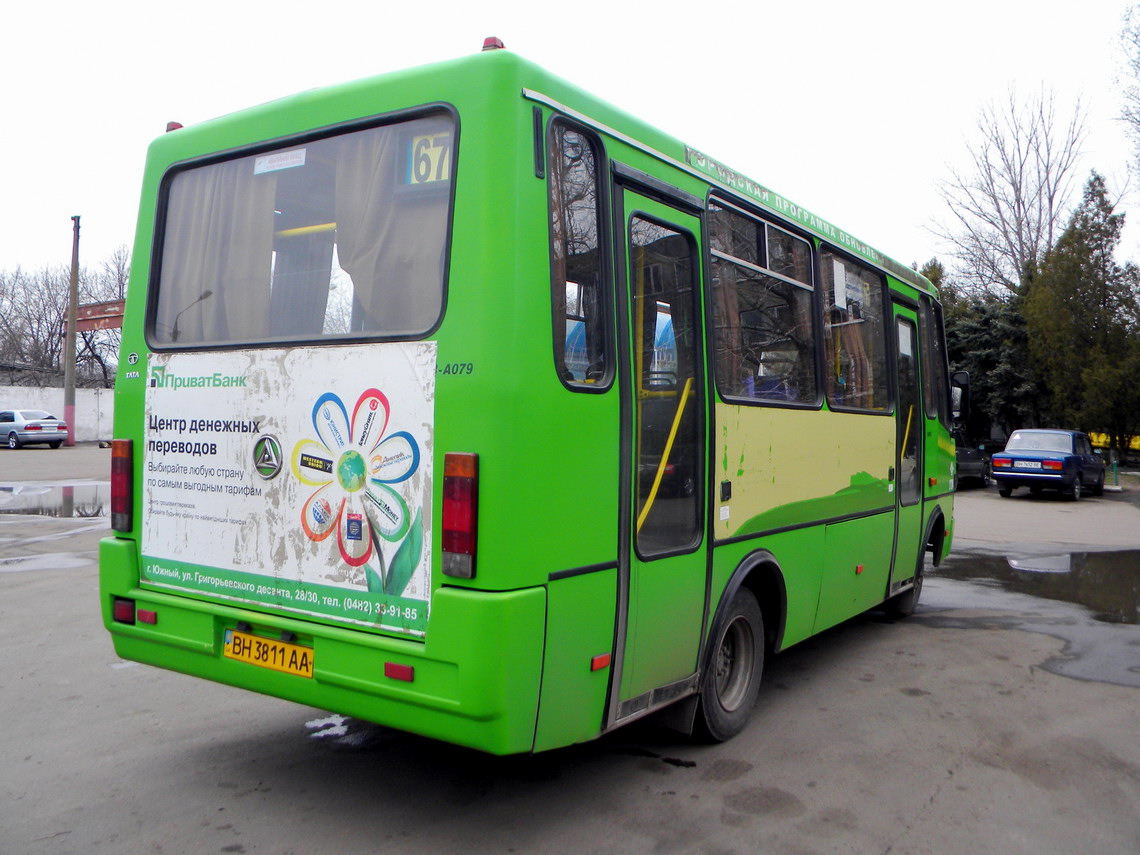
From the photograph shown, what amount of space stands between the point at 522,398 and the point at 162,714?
3.35 metres

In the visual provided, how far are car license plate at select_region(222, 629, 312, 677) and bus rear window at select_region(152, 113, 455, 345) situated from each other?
4.25 feet

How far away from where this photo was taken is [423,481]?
362cm

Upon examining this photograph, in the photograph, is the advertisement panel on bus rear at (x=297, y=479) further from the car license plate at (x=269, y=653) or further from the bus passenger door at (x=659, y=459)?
the bus passenger door at (x=659, y=459)

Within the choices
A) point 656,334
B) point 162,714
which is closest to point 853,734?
point 656,334

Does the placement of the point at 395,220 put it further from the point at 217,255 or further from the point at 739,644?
the point at 739,644

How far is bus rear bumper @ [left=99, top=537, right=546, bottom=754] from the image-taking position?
11.2 feet

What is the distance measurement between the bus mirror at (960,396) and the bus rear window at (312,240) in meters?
6.93

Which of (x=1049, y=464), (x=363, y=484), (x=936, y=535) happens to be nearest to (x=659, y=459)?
(x=363, y=484)

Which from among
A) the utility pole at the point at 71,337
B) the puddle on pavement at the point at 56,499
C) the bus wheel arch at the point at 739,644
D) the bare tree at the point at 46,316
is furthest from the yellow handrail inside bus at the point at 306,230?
the bare tree at the point at 46,316

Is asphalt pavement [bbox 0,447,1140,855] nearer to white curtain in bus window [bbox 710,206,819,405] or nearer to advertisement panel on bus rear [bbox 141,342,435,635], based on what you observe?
advertisement panel on bus rear [bbox 141,342,435,635]

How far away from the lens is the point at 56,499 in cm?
1773

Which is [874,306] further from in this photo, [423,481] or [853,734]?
[423,481]

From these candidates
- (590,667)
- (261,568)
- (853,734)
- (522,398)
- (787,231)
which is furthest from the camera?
(787,231)

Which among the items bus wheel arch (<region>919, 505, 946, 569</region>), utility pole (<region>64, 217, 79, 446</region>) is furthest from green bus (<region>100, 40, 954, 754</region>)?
utility pole (<region>64, 217, 79, 446</region>)
